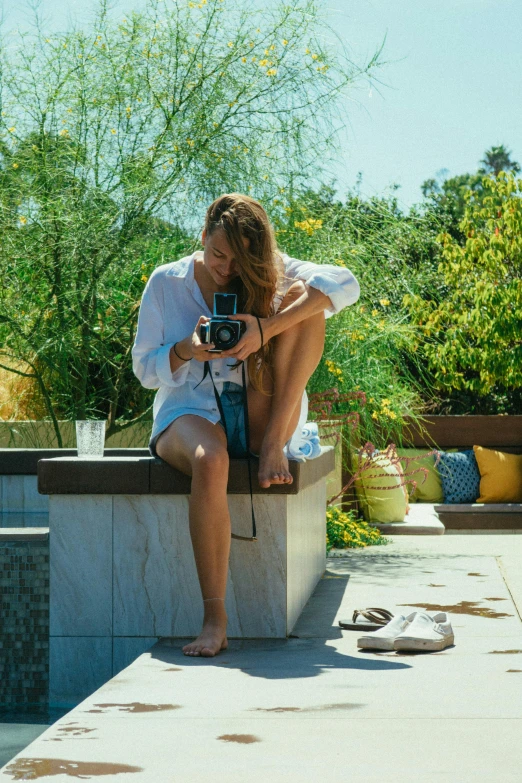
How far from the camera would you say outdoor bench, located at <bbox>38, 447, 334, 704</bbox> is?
8.67 ft

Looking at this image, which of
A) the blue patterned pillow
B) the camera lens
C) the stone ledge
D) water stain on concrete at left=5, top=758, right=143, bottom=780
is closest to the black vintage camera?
the camera lens

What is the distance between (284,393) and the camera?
8.75ft

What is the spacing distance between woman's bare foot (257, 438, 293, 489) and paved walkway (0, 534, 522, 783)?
0.42m

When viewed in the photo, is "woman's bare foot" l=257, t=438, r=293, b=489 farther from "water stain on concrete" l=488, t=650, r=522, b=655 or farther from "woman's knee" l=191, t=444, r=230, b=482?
"water stain on concrete" l=488, t=650, r=522, b=655

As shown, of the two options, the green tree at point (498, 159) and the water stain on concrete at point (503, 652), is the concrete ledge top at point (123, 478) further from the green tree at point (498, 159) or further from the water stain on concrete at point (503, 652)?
the green tree at point (498, 159)

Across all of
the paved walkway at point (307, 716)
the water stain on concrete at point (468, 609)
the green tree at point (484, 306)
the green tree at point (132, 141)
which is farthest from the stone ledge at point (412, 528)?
the paved walkway at point (307, 716)

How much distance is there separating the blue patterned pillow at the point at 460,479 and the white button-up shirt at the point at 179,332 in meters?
5.83

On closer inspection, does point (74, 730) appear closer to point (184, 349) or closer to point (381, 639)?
point (381, 639)

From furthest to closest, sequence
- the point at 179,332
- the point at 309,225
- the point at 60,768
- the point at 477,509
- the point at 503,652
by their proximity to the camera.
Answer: the point at 477,509
the point at 309,225
the point at 179,332
the point at 503,652
the point at 60,768

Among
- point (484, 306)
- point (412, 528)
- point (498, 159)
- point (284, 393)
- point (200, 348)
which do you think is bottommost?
point (412, 528)

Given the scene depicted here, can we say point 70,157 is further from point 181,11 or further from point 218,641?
point 218,641

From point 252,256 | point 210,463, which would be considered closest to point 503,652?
point 210,463

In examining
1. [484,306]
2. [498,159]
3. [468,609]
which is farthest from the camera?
[498,159]

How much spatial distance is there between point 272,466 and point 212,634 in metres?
0.45
